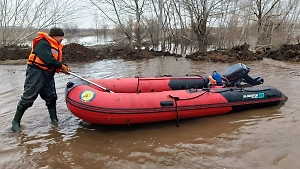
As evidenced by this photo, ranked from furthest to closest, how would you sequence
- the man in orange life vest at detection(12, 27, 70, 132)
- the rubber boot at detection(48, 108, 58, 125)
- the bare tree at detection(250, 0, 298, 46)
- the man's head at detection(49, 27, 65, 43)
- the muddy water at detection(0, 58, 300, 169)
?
the bare tree at detection(250, 0, 298, 46)
the rubber boot at detection(48, 108, 58, 125)
the man's head at detection(49, 27, 65, 43)
the man in orange life vest at detection(12, 27, 70, 132)
the muddy water at detection(0, 58, 300, 169)

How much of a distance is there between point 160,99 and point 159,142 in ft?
2.17

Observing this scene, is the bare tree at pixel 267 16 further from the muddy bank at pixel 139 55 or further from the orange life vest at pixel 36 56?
the orange life vest at pixel 36 56

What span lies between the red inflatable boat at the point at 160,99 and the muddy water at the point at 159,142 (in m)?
0.19

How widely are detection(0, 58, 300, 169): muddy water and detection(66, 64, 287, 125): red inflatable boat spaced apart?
0.19 m

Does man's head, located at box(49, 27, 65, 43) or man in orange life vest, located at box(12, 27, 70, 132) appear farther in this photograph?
man's head, located at box(49, 27, 65, 43)

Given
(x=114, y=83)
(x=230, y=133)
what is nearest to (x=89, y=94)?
(x=114, y=83)

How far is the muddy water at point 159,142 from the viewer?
2.92m

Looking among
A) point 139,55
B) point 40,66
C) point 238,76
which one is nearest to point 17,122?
point 40,66

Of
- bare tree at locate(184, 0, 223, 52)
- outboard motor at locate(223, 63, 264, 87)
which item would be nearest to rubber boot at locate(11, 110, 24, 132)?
outboard motor at locate(223, 63, 264, 87)

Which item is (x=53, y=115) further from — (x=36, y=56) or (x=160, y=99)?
(x=160, y=99)

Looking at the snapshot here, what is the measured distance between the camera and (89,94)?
3.67m

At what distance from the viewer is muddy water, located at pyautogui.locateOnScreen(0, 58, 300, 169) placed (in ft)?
9.57

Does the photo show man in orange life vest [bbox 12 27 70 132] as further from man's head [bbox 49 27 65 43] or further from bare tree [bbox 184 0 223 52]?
bare tree [bbox 184 0 223 52]

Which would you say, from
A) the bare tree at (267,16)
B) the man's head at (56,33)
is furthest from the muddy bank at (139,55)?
the man's head at (56,33)
